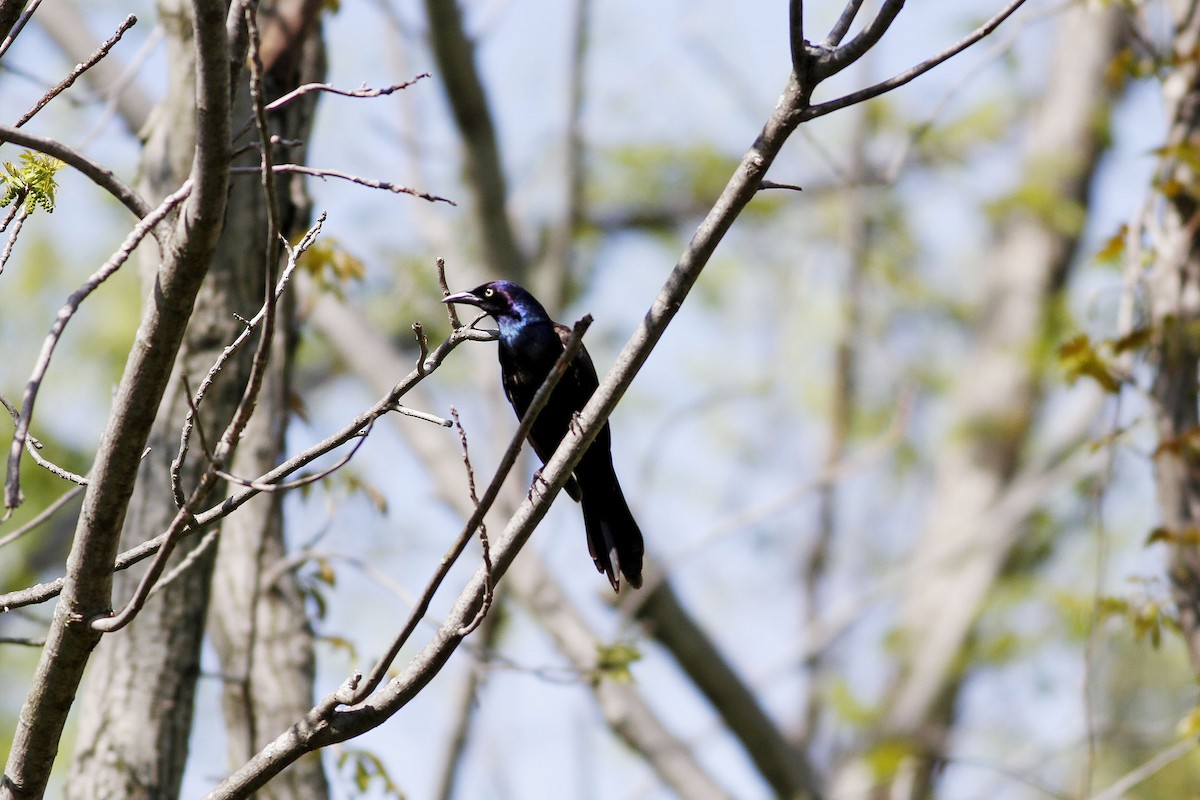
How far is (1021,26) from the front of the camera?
482 cm

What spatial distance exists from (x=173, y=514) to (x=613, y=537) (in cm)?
132

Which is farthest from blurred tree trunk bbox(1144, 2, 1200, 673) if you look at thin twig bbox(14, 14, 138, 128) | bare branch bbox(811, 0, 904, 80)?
thin twig bbox(14, 14, 138, 128)

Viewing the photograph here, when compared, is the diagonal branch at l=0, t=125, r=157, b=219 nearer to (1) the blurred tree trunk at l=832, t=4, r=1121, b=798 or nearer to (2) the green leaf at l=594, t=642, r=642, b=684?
(2) the green leaf at l=594, t=642, r=642, b=684

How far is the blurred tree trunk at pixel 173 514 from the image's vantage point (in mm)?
3500

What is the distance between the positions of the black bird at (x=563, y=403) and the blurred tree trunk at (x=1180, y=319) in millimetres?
1936

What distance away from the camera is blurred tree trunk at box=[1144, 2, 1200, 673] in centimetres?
438

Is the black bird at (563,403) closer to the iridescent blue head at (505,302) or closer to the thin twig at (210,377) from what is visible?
the iridescent blue head at (505,302)

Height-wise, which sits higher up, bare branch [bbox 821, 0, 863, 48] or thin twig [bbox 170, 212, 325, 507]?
bare branch [bbox 821, 0, 863, 48]

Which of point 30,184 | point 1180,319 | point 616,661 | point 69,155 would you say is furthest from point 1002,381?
point 69,155

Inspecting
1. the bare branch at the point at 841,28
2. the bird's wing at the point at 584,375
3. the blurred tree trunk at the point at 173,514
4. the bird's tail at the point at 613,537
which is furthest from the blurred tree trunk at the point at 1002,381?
the bare branch at the point at 841,28

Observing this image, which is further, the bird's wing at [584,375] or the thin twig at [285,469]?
the bird's wing at [584,375]

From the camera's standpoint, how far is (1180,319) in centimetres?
453

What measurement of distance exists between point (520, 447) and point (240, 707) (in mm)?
2531

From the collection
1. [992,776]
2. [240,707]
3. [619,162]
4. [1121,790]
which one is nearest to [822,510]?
[992,776]
